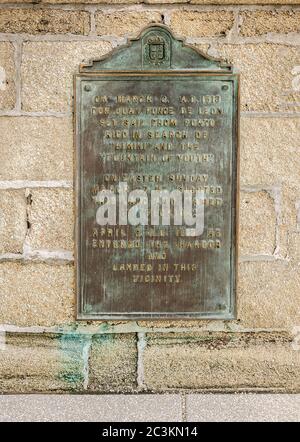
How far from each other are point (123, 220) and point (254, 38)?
3.63 ft

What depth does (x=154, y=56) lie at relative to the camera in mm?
2686

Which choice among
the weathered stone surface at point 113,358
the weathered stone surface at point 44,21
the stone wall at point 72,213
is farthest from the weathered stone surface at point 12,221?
the weathered stone surface at point 44,21

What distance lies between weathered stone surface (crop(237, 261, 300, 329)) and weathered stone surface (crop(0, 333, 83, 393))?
878 millimetres

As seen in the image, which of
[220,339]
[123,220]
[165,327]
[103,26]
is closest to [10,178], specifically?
[123,220]

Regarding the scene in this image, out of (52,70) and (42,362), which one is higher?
(52,70)

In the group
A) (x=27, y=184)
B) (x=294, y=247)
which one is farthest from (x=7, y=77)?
(x=294, y=247)

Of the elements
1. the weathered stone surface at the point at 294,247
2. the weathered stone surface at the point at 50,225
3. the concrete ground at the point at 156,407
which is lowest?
the concrete ground at the point at 156,407

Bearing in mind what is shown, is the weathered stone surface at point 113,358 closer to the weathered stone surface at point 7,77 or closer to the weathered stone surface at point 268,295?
the weathered stone surface at point 268,295

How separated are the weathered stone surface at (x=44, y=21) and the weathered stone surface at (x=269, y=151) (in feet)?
3.07

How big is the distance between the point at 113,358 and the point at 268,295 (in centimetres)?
85

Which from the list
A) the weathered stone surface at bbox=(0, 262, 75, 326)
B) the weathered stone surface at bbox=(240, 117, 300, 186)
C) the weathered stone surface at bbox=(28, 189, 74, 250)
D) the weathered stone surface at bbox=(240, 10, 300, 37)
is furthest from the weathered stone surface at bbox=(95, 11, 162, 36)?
the weathered stone surface at bbox=(0, 262, 75, 326)

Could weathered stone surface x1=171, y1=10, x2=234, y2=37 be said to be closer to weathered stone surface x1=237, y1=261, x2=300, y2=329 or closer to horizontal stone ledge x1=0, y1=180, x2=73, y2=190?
horizontal stone ledge x1=0, y1=180, x2=73, y2=190

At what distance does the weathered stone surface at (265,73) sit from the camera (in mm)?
2703

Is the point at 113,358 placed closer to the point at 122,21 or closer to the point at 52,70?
the point at 52,70
